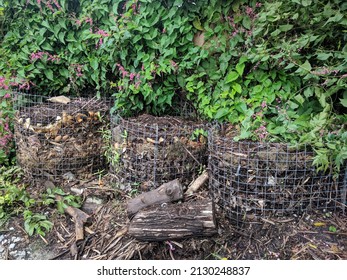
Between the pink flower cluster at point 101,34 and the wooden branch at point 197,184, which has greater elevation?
the pink flower cluster at point 101,34

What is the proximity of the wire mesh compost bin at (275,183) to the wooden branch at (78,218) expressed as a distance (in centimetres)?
123

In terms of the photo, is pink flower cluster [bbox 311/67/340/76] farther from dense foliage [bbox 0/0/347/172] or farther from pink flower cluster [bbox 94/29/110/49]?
pink flower cluster [bbox 94/29/110/49]

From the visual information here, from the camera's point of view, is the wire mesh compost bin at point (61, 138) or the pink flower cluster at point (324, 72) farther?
the wire mesh compost bin at point (61, 138)

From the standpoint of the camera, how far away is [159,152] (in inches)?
131

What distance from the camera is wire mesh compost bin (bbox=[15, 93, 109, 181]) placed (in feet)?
12.1

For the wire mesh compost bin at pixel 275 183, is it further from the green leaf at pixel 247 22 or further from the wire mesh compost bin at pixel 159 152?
the green leaf at pixel 247 22

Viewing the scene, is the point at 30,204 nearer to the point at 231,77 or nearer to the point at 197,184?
the point at 197,184

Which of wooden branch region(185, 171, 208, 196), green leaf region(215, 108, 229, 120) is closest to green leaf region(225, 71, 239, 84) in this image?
green leaf region(215, 108, 229, 120)

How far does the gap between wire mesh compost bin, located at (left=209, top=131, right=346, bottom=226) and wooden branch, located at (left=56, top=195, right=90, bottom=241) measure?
1.23m

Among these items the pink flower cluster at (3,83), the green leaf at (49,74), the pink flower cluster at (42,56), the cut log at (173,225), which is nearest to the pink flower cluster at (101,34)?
the pink flower cluster at (42,56)

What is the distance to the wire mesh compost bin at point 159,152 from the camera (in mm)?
3326

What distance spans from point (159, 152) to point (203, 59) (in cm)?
97

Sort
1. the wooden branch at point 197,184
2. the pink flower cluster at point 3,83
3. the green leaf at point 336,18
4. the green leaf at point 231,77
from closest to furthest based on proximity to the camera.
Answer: the green leaf at point 336,18 < the wooden branch at point 197,184 < the green leaf at point 231,77 < the pink flower cluster at point 3,83

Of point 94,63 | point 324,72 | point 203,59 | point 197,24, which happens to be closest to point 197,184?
point 203,59
